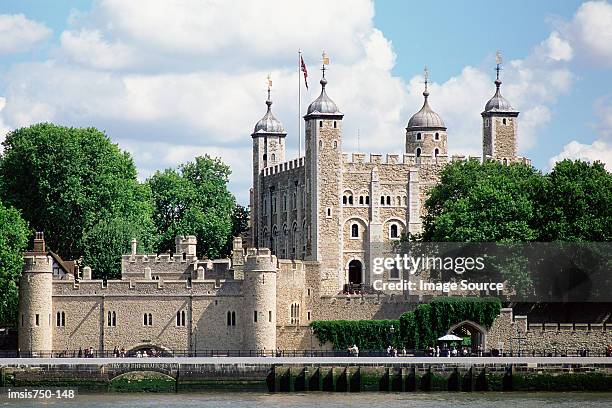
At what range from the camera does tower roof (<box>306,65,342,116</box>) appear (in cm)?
10688

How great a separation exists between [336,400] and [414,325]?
13.2m

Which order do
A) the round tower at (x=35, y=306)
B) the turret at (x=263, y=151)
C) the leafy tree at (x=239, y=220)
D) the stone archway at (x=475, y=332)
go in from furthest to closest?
the leafy tree at (x=239, y=220) < the turret at (x=263, y=151) < the stone archway at (x=475, y=332) < the round tower at (x=35, y=306)

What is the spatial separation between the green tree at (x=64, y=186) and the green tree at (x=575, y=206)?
24793mm

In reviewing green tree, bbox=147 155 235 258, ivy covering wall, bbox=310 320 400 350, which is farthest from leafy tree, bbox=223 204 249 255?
ivy covering wall, bbox=310 320 400 350

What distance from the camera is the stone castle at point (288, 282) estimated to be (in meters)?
86.2

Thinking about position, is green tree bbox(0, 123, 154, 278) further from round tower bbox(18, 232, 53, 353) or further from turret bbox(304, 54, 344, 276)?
round tower bbox(18, 232, 53, 353)

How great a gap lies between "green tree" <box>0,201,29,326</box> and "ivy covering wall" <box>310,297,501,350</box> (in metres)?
13.0

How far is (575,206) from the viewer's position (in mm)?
90438

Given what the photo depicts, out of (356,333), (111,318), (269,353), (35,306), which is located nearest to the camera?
(269,353)

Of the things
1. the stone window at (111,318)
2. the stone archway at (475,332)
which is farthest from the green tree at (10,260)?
the stone archway at (475,332)

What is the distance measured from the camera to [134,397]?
77000 mm

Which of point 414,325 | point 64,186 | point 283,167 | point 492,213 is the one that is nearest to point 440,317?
point 414,325

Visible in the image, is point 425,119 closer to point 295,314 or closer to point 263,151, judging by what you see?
→ point 263,151

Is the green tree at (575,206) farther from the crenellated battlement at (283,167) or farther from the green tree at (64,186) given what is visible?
the green tree at (64,186)
